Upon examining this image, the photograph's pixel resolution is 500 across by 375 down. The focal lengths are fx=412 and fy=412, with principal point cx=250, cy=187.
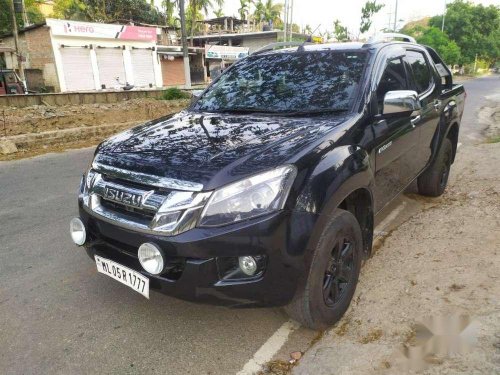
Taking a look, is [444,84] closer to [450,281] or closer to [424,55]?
[424,55]

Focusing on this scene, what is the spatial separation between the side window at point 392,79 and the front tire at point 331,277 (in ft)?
3.44

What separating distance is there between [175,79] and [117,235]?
3440 centimetres

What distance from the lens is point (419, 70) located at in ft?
13.5

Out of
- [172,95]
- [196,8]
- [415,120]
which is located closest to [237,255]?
[415,120]

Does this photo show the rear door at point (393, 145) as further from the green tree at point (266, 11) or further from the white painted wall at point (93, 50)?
the green tree at point (266, 11)

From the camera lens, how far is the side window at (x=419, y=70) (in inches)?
156

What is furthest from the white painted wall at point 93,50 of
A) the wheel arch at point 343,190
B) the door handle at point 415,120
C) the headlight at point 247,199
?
the headlight at point 247,199

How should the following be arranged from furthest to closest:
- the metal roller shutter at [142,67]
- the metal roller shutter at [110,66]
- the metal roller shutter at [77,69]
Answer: the metal roller shutter at [142,67] → the metal roller shutter at [110,66] → the metal roller shutter at [77,69]

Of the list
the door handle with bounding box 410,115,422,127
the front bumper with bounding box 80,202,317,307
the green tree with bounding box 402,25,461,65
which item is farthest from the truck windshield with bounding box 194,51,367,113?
the green tree with bounding box 402,25,461,65

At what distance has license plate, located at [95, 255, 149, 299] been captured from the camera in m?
2.29

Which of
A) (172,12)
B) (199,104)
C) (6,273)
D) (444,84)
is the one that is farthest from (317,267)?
(172,12)

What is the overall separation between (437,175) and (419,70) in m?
1.25

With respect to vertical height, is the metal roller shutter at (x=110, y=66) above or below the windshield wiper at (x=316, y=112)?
below

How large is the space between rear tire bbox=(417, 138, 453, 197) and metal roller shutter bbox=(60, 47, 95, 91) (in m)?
25.7
